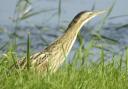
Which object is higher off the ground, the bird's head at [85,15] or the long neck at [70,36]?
the bird's head at [85,15]

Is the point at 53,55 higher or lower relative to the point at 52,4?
higher

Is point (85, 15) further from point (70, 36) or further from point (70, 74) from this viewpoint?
point (70, 74)

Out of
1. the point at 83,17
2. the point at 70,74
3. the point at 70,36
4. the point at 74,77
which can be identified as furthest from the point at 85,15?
the point at 74,77

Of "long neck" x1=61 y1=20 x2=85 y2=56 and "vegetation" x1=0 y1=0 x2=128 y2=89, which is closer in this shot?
"vegetation" x1=0 y1=0 x2=128 y2=89

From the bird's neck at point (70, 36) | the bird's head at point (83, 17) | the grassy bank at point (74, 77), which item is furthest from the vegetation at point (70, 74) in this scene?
the bird's head at point (83, 17)

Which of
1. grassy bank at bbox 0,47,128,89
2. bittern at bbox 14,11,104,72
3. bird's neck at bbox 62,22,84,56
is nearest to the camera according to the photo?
grassy bank at bbox 0,47,128,89

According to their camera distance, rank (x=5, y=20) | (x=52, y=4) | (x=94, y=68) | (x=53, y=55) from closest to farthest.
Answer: (x=94, y=68) → (x=53, y=55) → (x=5, y=20) → (x=52, y=4)

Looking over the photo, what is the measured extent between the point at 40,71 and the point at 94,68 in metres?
0.57

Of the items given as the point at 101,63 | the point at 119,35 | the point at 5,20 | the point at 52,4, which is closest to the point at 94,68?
the point at 101,63

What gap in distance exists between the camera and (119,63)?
6.37 metres

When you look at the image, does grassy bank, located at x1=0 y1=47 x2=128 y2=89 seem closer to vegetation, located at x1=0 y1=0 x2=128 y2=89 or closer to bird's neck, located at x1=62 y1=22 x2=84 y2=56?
vegetation, located at x1=0 y1=0 x2=128 y2=89

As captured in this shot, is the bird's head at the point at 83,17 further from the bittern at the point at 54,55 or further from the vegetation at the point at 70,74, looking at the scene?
the vegetation at the point at 70,74

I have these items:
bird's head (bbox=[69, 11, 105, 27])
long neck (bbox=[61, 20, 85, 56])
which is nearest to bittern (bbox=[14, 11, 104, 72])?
long neck (bbox=[61, 20, 85, 56])

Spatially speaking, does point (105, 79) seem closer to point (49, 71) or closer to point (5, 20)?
point (49, 71)
